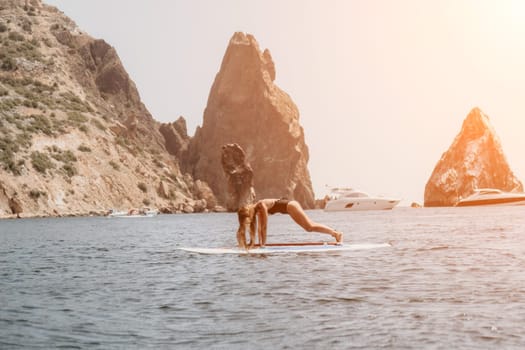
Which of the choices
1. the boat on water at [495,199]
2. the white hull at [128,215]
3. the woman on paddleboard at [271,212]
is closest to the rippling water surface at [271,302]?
the woman on paddleboard at [271,212]

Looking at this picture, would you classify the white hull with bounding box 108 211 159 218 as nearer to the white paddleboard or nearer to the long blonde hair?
the white paddleboard

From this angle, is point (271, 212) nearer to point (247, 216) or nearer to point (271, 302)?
point (247, 216)

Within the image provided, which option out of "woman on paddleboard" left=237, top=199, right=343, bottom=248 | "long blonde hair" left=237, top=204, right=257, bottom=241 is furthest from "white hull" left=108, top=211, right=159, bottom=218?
"woman on paddleboard" left=237, top=199, right=343, bottom=248

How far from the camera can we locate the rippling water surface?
13.5 meters

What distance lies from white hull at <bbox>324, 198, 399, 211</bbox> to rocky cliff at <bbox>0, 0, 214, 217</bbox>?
3971 centimetres

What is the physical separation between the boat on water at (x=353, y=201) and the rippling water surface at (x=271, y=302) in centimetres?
13709

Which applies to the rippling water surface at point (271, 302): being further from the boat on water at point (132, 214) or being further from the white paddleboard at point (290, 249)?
the boat on water at point (132, 214)

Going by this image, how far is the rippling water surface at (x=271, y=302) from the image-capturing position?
13523 millimetres

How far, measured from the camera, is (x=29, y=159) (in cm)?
13912

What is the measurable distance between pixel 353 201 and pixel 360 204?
244 centimetres

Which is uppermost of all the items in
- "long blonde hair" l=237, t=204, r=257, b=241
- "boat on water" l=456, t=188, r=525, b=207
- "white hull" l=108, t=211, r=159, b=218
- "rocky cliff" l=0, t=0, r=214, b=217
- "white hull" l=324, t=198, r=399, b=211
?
"rocky cliff" l=0, t=0, r=214, b=217

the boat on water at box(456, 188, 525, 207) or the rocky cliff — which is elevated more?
the rocky cliff

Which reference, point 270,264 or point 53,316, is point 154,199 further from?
point 53,316

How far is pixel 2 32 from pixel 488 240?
582 feet
